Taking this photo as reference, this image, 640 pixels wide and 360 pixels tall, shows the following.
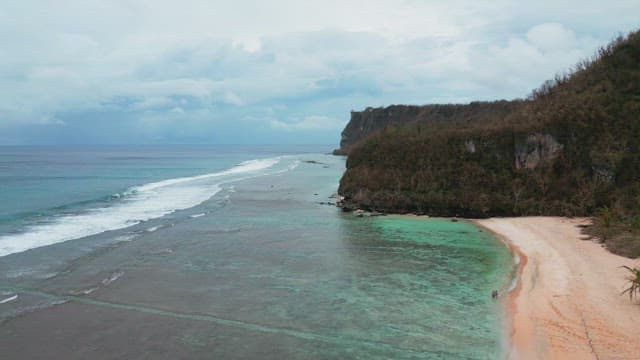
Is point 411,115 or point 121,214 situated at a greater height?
point 411,115

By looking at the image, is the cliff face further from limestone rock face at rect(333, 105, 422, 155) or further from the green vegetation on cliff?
the green vegetation on cliff

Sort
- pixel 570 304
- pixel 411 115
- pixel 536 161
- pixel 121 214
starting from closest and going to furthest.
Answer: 1. pixel 570 304
2. pixel 536 161
3. pixel 121 214
4. pixel 411 115

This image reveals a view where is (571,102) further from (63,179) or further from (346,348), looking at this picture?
(63,179)

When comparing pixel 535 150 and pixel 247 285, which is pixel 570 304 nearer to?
pixel 247 285

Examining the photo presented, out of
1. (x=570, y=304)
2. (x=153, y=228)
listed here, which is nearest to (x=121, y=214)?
(x=153, y=228)

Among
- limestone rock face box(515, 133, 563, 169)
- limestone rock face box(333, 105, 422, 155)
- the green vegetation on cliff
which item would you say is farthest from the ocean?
limestone rock face box(333, 105, 422, 155)

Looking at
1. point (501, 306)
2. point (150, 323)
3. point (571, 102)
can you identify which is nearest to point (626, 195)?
point (571, 102)
